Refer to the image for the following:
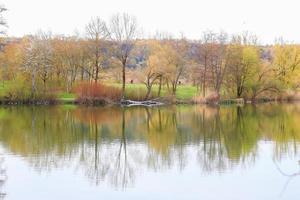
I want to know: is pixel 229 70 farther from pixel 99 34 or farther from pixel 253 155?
pixel 253 155

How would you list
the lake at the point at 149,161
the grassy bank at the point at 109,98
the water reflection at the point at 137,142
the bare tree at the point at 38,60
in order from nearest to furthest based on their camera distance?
the lake at the point at 149,161 → the water reflection at the point at 137,142 → the grassy bank at the point at 109,98 → the bare tree at the point at 38,60

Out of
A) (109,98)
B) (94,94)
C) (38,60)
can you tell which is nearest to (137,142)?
(94,94)

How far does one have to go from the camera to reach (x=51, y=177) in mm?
16344

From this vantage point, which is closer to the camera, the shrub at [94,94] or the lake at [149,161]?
the lake at [149,161]

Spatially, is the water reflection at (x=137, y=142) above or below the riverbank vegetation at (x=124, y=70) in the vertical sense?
below

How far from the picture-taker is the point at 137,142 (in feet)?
83.1

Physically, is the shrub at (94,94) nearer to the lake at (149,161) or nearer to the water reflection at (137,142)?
the water reflection at (137,142)

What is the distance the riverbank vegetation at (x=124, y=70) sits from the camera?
58406 mm

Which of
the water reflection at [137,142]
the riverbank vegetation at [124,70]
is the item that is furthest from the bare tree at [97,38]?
the water reflection at [137,142]

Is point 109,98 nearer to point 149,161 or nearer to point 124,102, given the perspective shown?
point 124,102

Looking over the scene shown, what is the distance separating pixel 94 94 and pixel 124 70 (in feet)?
15.8

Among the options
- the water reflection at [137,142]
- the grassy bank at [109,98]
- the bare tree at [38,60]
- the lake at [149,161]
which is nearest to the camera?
the lake at [149,161]

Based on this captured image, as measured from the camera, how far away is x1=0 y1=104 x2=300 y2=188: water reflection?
1864 cm

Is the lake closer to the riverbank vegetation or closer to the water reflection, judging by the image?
the water reflection
